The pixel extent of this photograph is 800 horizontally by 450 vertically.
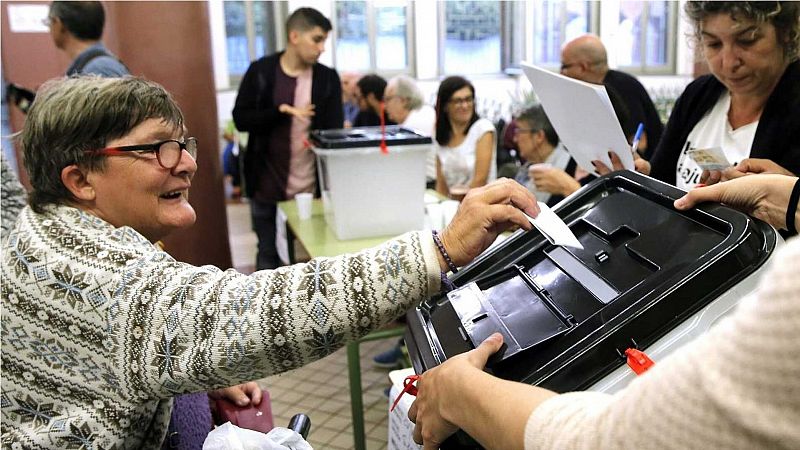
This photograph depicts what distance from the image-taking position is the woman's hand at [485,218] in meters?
0.98

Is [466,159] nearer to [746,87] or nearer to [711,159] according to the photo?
[746,87]

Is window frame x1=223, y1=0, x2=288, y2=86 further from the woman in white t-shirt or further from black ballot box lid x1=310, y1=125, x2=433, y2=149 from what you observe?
black ballot box lid x1=310, y1=125, x2=433, y2=149

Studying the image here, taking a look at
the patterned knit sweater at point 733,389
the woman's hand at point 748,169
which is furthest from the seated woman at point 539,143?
the patterned knit sweater at point 733,389

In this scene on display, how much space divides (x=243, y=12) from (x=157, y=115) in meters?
7.10

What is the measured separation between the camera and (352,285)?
95cm

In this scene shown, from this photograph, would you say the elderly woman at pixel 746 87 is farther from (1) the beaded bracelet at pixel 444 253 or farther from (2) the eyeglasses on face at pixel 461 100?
(2) the eyeglasses on face at pixel 461 100

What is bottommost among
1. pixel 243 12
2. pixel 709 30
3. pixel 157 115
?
pixel 157 115

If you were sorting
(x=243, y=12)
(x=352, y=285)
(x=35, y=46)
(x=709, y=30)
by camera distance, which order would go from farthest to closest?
(x=243, y=12) < (x=35, y=46) < (x=709, y=30) < (x=352, y=285)

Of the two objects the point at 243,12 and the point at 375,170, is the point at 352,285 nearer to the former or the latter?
the point at 375,170

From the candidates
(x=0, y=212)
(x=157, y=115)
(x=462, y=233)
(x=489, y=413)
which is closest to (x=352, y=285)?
(x=462, y=233)

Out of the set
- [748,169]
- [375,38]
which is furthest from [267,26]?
[748,169]

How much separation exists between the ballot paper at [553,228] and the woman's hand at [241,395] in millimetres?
718

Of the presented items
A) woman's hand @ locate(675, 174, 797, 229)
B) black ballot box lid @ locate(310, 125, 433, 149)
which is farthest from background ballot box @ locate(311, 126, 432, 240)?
woman's hand @ locate(675, 174, 797, 229)

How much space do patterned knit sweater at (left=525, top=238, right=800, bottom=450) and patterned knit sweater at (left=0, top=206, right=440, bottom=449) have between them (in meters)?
0.46
